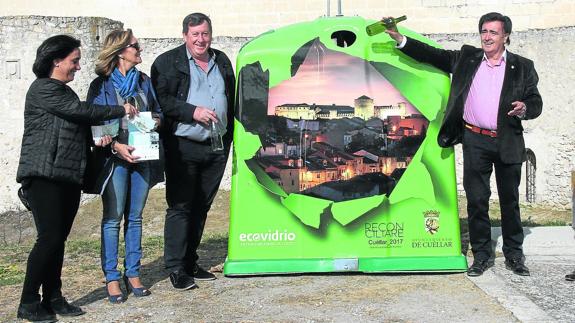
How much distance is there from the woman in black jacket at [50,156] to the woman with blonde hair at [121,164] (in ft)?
0.87

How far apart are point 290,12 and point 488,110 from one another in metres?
12.5

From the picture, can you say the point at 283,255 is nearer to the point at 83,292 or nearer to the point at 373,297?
the point at 373,297

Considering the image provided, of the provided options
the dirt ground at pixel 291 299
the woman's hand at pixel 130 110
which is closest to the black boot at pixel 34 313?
the dirt ground at pixel 291 299

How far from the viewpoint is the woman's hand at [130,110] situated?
488cm

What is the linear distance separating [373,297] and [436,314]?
1.64ft

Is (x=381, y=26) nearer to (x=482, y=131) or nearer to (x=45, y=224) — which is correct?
(x=482, y=131)

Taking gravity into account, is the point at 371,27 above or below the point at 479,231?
above

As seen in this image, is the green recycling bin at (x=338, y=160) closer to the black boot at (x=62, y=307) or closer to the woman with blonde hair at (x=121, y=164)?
the woman with blonde hair at (x=121, y=164)

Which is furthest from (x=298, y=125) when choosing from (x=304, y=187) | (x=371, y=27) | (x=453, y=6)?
(x=453, y=6)

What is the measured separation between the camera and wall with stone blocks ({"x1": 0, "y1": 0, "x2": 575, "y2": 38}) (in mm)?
17016

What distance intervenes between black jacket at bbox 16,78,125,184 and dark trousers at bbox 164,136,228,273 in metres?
0.87

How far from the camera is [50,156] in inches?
178

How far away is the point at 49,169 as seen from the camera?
4.50 m

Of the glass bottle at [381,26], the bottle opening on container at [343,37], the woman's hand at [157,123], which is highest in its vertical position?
the glass bottle at [381,26]
